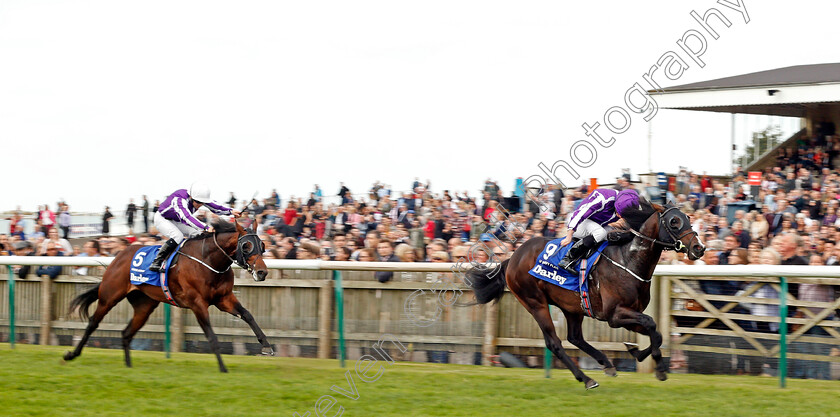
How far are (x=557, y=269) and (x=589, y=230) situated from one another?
36 centimetres

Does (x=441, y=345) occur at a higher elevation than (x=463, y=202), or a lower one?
lower

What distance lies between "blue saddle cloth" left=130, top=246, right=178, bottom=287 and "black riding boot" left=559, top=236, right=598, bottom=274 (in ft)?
10.4

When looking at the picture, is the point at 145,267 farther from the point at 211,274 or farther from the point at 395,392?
the point at 395,392

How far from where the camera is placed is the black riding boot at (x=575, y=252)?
20.2 ft

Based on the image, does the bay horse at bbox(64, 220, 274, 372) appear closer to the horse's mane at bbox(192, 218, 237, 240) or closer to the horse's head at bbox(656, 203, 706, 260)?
the horse's mane at bbox(192, 218, 237, 240)

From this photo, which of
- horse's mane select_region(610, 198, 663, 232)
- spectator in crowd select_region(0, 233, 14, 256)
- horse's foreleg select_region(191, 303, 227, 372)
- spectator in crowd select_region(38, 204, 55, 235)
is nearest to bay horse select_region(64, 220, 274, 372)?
horse's foreleg select_region(191, 303, 227, 372)

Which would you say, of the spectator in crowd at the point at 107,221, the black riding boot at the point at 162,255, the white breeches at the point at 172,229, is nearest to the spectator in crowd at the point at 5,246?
the spectator in crowd at the point at 107,221

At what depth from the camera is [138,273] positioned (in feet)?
24.0

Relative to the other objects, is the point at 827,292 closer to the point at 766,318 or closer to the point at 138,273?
the point at 766,318

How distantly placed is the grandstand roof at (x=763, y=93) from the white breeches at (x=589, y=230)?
1023 centimetres

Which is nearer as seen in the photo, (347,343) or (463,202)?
(347,343)

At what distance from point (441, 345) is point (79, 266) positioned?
3889 mm

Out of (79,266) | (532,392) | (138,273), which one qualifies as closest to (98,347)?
(79,266)

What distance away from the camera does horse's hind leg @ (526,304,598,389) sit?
593 cm
